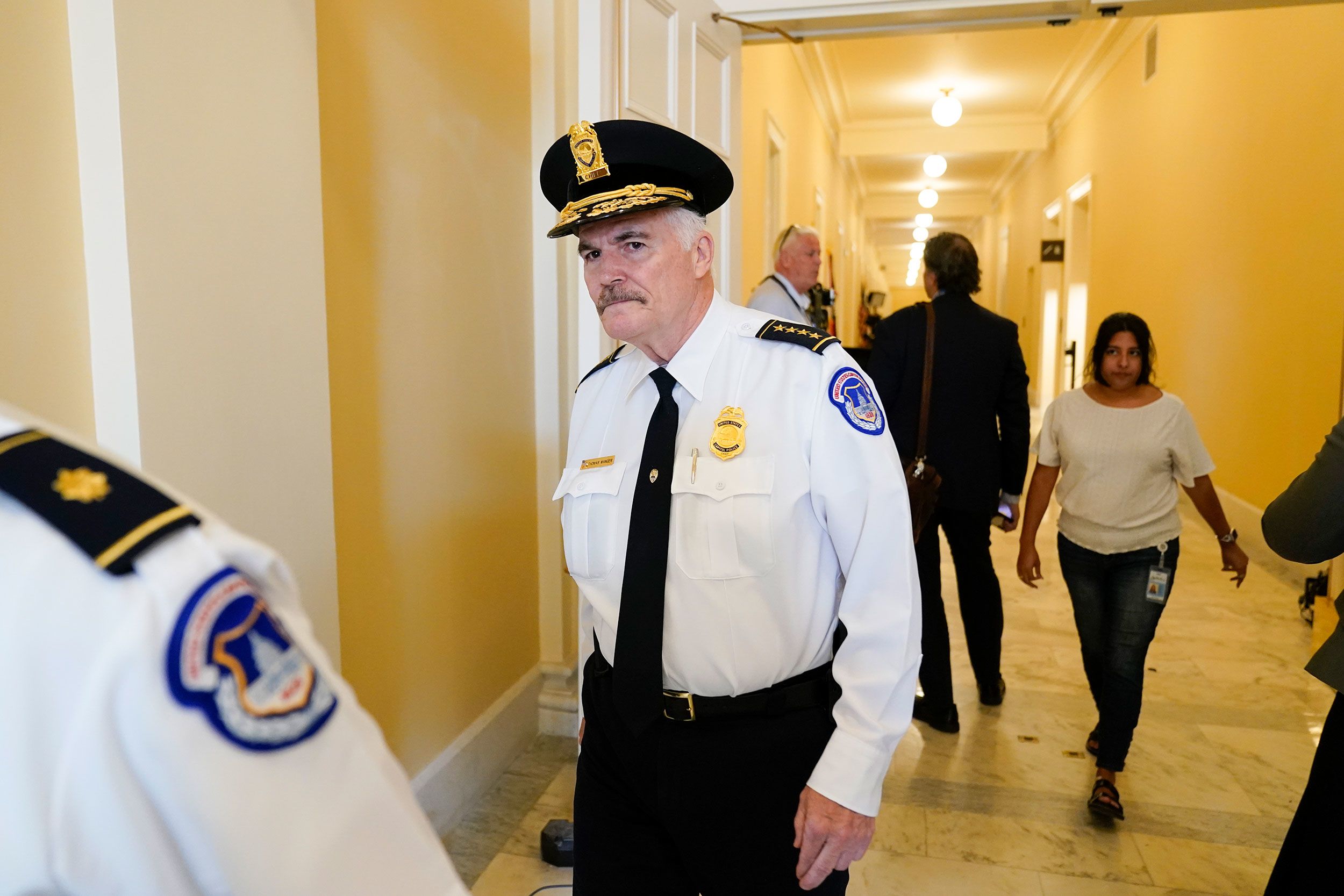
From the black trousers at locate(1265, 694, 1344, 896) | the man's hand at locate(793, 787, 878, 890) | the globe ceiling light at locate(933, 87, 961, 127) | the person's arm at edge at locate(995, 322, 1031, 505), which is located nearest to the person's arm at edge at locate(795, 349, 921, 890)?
the man's hand at locate(793, 787, 878, 890)

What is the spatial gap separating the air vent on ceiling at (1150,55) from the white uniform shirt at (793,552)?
8050mm

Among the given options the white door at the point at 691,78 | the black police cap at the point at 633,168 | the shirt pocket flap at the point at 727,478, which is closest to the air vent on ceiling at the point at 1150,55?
the white door at the point at 691,78

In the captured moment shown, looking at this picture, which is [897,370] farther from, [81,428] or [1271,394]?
[1271,394]

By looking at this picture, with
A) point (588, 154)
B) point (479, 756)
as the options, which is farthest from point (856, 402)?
point (479, 756)

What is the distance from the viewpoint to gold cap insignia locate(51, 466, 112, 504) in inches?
18.0

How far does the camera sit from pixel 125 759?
43cm

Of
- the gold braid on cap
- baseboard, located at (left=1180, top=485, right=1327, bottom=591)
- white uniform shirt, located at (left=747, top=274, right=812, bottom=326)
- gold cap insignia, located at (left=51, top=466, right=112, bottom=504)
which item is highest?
the gold braid on cap

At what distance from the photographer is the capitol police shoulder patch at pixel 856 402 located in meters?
1.30

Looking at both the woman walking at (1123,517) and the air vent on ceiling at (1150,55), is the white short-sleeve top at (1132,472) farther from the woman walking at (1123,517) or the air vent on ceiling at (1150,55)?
the air vent on ceiling at (1150,55)

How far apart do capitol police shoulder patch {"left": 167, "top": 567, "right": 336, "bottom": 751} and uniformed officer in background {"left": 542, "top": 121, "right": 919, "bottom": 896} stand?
2.79 feet

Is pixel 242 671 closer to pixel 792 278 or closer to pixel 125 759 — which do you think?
pixel 125 759

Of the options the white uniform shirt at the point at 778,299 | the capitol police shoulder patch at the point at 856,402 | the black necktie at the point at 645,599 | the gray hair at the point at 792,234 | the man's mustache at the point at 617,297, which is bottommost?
the black necktie at the point at 645,599

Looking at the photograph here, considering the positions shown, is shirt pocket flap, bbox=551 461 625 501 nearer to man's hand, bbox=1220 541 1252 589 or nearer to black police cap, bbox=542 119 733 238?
black police cap, bbox=542 119 733 238

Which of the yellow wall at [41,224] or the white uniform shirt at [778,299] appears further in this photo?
the white uniform shirt at [778,299]
